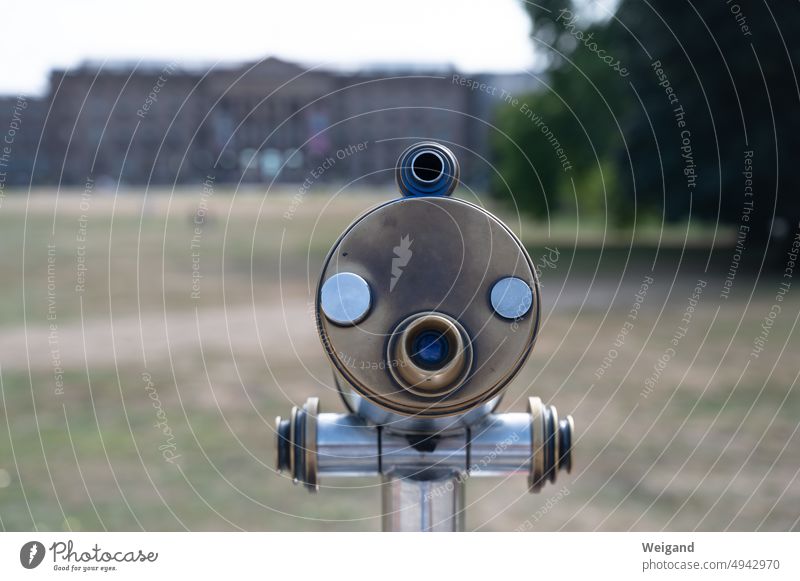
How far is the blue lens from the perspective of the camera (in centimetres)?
131

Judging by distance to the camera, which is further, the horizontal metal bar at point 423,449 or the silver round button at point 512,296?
the horizontal metal bar at point 423,449

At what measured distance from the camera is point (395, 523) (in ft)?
5.18

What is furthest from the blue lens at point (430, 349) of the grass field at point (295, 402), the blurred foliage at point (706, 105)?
the blurred foliage at point (706, 105)

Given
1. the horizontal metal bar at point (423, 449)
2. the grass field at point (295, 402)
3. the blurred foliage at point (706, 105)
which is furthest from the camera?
the blurred foliage at point (706, 105)

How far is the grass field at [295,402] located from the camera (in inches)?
191

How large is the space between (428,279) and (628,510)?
395 centimetres

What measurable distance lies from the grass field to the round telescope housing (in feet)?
0.94

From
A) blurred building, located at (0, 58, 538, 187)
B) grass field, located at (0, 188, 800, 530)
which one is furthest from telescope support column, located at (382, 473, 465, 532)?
blurred building, located at (0, 58, 538, 187)

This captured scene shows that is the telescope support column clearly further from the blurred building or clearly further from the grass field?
the blurred building

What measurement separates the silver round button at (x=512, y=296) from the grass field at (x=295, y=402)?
427 mm
